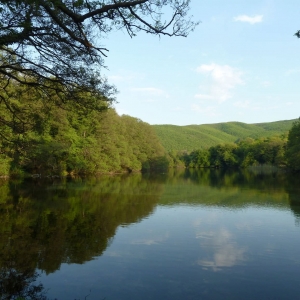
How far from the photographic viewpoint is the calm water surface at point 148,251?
902cm

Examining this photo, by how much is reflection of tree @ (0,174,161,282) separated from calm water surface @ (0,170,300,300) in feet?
0.13

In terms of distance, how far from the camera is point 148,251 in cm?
1242

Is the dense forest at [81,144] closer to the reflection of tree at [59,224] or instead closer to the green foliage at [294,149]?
the green foliage at [294,149]

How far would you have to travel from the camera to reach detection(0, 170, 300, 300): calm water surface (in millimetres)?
9016

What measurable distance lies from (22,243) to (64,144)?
32.4 metres

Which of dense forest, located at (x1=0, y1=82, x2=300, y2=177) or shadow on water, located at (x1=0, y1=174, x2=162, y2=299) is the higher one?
dense forest, located at (x1=0, y1=82, x2=300, y2=177)

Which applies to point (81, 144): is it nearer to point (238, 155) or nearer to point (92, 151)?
point (92, 151)

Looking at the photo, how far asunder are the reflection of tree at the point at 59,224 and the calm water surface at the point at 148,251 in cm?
4

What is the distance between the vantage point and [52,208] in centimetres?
2062

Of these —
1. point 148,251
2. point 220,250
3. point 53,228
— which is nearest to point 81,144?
point 53,228

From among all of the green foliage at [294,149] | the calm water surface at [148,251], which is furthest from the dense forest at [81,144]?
the calm water surface at [148,251]

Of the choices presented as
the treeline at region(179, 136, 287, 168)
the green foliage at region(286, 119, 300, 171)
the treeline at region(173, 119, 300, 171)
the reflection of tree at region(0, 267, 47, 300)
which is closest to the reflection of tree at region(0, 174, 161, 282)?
the reflection of tree at region(0, 267, 47, 300)

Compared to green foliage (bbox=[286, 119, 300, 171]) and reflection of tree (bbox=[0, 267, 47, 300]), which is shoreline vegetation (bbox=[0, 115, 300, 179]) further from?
reflection of tree (bbox=[0, 267, 47, 300])

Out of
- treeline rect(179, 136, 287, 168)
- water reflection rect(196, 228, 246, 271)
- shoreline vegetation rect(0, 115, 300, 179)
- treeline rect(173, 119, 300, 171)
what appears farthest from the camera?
treeline rect(179, 136, 287, 168)
